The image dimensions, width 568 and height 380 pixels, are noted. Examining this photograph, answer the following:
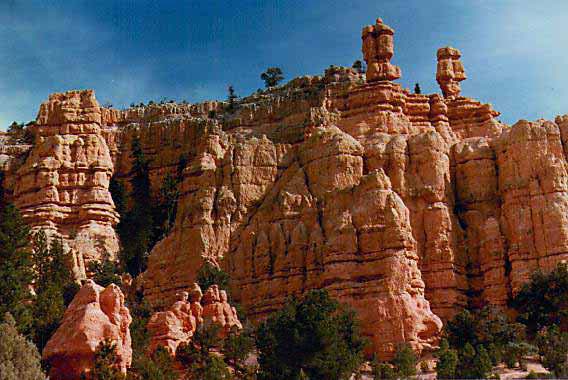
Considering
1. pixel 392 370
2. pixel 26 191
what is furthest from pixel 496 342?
pixel 26 191

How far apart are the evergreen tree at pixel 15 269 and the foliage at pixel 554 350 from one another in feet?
78.5

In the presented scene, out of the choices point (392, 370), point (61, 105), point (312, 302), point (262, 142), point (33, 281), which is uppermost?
point (61, 105)

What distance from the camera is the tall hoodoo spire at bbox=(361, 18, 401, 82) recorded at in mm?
76188

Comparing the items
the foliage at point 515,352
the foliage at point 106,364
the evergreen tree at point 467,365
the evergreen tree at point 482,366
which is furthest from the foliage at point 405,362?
the foliage at point 106,364

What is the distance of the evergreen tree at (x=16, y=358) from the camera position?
42.4m

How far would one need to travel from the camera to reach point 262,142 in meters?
74.1

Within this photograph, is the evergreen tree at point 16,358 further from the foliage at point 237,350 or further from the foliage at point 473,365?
the foliage at point 473,365

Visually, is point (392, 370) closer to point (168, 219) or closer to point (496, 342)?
point (496, 342)

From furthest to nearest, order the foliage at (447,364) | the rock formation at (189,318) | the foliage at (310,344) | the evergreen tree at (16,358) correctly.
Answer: the rock formation at (189,318), the foliage at (310,344), the foliage at (447,364), the evergreen tree at (16,358)

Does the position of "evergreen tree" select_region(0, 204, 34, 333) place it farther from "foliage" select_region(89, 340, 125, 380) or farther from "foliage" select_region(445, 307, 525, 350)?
"foliage" select_region(445, 307, 525, 350)

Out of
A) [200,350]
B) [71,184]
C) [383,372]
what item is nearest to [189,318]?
[200,350]

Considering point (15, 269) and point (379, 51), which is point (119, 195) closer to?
point (379, 51)

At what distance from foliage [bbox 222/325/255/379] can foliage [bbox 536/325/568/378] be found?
14195 mm

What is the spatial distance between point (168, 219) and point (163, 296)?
12638mm
